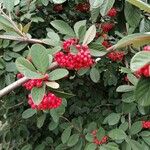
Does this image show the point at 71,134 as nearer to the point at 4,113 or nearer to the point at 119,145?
the point at 119,145

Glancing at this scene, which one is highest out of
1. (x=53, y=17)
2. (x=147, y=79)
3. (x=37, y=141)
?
(x=147, y=79)

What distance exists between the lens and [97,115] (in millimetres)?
2107

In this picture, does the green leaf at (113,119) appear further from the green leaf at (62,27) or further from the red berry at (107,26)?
the green leaf at (62,27)

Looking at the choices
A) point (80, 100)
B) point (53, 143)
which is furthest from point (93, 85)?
point (53, 143)

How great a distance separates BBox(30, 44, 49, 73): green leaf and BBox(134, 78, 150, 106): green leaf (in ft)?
1.21

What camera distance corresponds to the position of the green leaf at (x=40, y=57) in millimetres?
1034

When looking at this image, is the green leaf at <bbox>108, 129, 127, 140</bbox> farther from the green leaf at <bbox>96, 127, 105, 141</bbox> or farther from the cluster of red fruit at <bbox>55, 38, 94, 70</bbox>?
the cluster of red fruit at <bbox>55, 38, 94, 70</bbox>

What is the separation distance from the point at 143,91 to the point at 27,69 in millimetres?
394

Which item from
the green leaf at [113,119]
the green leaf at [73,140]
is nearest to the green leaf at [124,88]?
the green leaf at [113,119]

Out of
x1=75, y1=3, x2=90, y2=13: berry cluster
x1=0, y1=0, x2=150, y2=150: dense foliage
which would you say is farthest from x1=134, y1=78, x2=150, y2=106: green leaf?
x1=75, y1=3, x2=90, y2=13: berry cluster

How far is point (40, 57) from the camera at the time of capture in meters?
1.04

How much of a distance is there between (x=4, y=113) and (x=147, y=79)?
165 centimetres

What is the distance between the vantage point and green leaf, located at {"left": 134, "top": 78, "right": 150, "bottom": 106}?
0.72 meters

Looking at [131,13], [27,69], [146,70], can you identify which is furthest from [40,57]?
[146,70]
